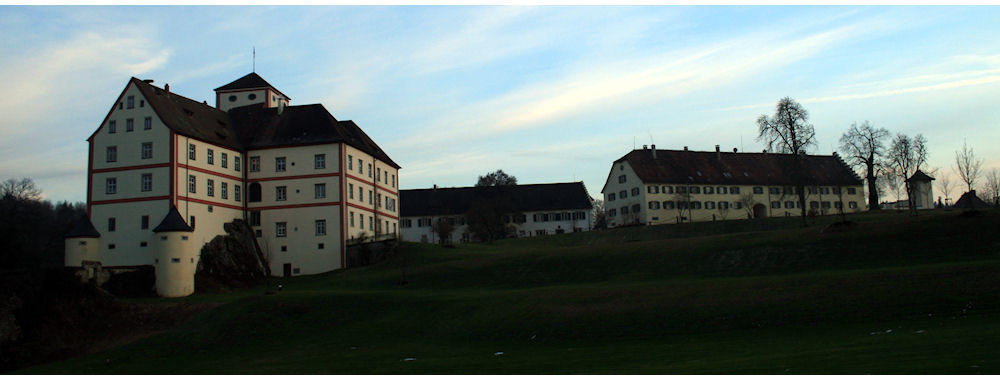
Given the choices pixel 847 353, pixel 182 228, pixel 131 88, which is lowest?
pixel 847 353

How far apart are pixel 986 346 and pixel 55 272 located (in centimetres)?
5441

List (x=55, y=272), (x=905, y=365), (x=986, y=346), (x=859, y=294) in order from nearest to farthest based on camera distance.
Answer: (x=905, y=365), (x=986, y=346), (x=859, y=294), (x=55, y=272)

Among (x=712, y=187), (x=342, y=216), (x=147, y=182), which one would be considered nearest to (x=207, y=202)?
(x=147, y=182)

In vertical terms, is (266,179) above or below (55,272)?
above

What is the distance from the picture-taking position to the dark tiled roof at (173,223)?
2316 inches

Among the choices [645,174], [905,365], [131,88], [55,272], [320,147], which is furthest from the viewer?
[645,174]

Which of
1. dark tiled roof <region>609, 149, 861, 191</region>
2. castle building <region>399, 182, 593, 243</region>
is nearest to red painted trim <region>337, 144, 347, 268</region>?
castle building <region>399, 182, 593, 243</region>

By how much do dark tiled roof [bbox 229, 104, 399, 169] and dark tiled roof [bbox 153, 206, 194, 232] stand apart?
13690 millimetres

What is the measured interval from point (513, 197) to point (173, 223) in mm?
60692

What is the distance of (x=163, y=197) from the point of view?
63.0 m

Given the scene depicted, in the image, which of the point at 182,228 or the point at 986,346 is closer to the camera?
the point at 986,346

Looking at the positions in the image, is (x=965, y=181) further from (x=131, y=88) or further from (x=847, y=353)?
(x=131, y=88)

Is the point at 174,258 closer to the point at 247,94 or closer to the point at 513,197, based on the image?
the point at 247,94

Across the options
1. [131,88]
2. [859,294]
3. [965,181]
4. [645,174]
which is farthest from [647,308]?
[645,174]
